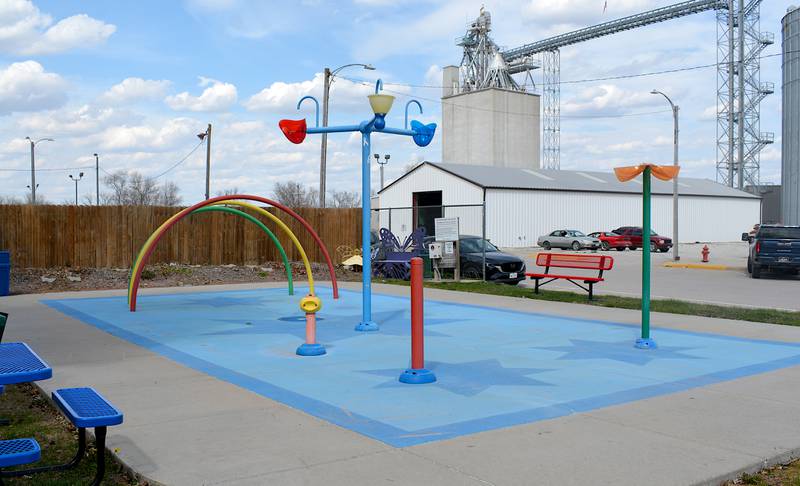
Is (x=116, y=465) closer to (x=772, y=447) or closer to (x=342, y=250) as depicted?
(x=772, y=447)

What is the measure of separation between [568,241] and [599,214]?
783cm

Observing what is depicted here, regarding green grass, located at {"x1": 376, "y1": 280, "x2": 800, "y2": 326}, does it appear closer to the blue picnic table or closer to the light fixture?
the light fixture

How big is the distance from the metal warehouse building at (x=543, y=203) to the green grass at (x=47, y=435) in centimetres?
3236

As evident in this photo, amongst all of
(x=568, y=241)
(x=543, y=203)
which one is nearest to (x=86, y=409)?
(x=568, y=241)

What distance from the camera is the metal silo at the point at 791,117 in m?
48.4

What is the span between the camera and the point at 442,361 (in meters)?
9.17

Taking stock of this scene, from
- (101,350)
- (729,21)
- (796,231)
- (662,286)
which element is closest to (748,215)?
(729,21)

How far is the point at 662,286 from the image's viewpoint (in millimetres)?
21016

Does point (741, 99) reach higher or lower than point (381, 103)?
higher

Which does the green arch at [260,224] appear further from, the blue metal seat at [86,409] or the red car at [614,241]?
the red car at [614,241]

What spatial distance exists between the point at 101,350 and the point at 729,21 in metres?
63.3

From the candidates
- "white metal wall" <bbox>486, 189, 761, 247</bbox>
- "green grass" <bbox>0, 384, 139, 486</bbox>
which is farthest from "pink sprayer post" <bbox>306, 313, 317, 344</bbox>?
"white metal wall" <bbox>486, 189, 761, 247</bbox>

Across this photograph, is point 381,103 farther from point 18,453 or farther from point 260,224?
point 18,453

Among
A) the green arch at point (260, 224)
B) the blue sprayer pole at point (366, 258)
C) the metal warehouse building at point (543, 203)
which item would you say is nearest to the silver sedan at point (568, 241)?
the metal warehouse building at point (543, 203)
